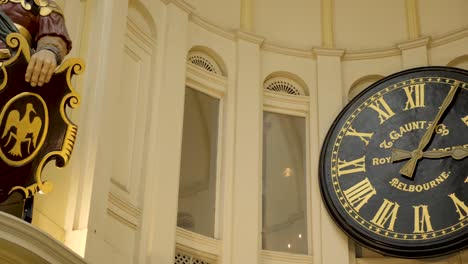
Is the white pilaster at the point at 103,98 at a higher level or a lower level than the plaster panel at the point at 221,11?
lower

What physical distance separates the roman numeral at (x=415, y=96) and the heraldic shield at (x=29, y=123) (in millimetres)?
3919

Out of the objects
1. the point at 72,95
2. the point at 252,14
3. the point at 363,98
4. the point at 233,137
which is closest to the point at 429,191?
the point at 363,98

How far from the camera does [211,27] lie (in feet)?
30.7

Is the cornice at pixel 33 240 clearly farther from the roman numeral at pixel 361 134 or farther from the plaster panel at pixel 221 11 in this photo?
the plaster panel at pixel 221 11

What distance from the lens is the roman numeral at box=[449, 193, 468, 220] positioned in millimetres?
8383

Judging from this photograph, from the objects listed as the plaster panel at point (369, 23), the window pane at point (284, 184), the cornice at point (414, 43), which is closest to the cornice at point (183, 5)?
the window pane at point (284, 184)

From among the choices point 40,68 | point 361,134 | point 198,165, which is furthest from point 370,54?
point 40,68

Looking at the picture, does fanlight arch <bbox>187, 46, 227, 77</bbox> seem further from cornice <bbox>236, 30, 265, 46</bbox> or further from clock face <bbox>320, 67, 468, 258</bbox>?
clock face <bbox>320, 67, 468, 258</bbox>

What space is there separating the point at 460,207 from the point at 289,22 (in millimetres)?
2733

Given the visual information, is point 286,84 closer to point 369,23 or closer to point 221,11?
point 221,11

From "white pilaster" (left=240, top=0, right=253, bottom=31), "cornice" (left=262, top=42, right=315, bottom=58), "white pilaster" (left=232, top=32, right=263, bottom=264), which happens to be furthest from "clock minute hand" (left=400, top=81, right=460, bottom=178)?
"white pilaster" (left=240, top=0, right=253, bottom=31)

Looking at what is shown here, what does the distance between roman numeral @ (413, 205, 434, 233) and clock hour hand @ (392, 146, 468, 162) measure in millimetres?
507

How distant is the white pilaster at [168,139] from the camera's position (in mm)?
7891

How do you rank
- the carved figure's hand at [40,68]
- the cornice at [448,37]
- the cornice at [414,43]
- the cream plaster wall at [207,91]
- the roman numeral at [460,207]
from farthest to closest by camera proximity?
the cornice at [414,43] → the cornice at [448,37] → the roman numeral at [460,207] → the cream plaster wall at [207,91] → the carved figure's hand at [40,68]
